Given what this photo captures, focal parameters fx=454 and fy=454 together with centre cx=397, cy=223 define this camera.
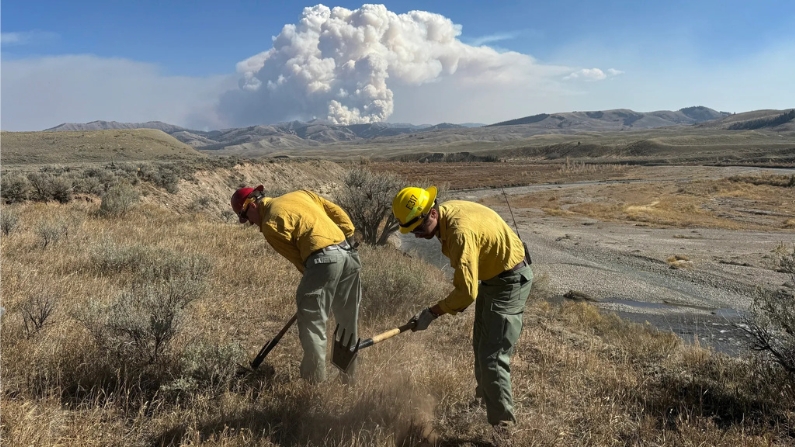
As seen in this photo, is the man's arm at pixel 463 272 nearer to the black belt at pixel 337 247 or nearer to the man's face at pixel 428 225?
the man's face at pixel 428 225

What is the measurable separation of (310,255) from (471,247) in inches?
51.6

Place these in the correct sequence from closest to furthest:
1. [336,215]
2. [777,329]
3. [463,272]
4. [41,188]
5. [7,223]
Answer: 1. [463,272]
2. [336,215]
3. [777,329]
4. [7,223]
5. [41,188]

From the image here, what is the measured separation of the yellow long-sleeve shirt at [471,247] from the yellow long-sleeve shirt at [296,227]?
97cm

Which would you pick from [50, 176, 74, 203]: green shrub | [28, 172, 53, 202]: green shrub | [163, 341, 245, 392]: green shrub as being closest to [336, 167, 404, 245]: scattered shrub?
[50, 176, 74, 203]: green shrub

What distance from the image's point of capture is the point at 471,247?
9.78 ft

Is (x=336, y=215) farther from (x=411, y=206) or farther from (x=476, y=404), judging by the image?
(x=476, y=404)

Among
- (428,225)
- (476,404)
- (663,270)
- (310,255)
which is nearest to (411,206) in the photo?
(428,225)

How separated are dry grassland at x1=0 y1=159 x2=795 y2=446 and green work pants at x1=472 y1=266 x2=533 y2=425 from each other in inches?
10.2

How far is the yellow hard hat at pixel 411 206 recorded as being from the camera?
304cm

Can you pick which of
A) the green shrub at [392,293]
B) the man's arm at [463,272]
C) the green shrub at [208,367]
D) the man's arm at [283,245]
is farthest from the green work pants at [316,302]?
the green shrub at [392,293]

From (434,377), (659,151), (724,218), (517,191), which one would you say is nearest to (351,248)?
(434,377)

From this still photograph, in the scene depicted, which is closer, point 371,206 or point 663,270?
point 371,206

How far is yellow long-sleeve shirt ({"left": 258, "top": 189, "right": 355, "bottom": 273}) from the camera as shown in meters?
3.55

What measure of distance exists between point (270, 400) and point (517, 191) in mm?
41244
